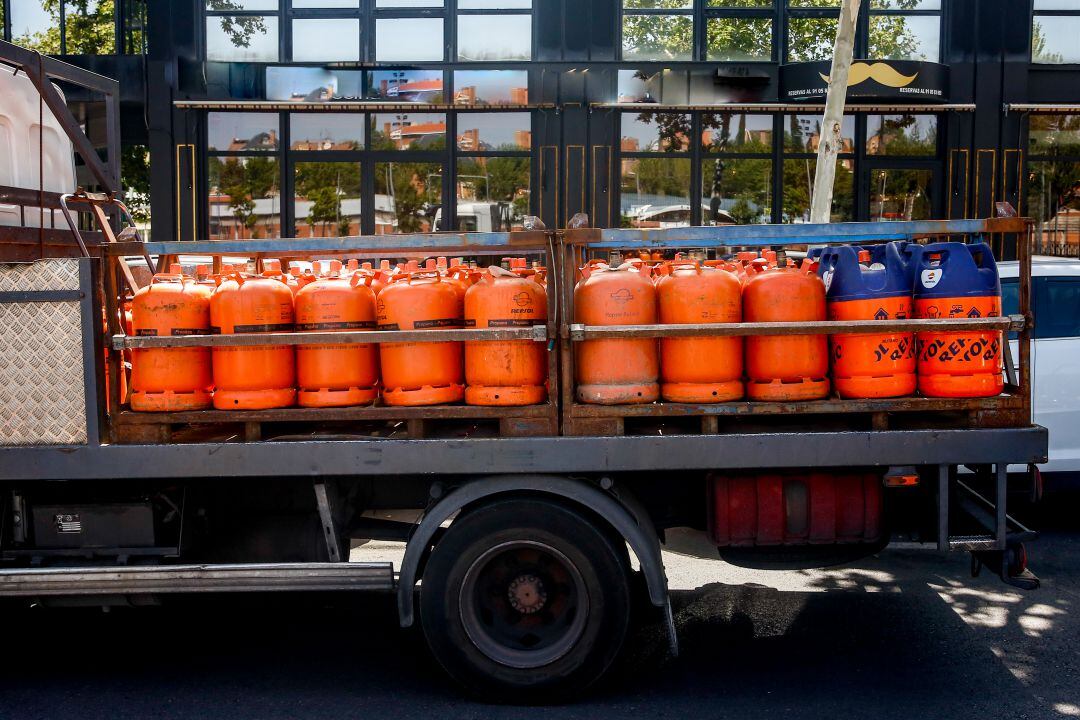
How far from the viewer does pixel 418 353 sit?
450 cm

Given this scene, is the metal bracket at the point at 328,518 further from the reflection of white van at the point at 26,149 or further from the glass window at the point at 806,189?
the glass window at the point at 806,189

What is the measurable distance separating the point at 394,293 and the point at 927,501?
271 centimetres

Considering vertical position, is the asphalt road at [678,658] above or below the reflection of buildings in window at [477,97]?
below

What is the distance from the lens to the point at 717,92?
15.3 meters

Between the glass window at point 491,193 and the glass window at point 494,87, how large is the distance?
0.93 m

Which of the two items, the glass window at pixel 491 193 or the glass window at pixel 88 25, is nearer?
the glass window at pixel 491 193

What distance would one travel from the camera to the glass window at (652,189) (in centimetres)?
1576

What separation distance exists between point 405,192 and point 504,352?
11.9 m

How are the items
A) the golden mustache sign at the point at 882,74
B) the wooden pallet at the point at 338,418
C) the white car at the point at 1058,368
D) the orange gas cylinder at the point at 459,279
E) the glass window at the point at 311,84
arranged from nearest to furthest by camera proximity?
the wooden pallet at the point at 338,418 → the orange gas cylinder at the point at 459,279 → the white car at the point at 1058,368 → the golden mustache sign at the point at 882,74 → the glass window at the point at 311,84

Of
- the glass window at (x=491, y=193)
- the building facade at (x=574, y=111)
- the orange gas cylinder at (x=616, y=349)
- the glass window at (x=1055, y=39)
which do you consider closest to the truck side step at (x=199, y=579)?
the orange gas cylinder at (x=616, y=349)

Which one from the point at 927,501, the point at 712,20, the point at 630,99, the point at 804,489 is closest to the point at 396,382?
the point at 804,489

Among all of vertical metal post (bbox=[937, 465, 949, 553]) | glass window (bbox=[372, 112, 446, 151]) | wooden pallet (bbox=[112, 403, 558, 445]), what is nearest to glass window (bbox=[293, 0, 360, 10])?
glass window (bbox=[372, 112, 446, 151])

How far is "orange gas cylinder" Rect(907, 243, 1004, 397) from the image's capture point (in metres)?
4.45

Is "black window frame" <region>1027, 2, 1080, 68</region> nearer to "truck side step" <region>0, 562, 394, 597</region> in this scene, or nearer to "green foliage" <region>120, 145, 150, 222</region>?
"truck side step" <region>0, 562, 394, 597</region>
